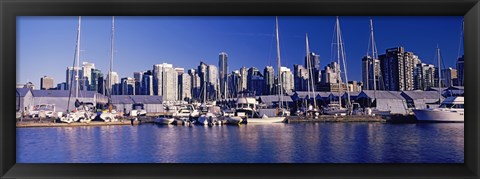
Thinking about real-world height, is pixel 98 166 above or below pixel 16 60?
below

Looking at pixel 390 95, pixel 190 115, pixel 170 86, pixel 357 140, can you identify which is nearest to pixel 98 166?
pixel 170 86

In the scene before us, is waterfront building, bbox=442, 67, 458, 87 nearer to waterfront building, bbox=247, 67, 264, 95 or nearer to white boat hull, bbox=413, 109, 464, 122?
white boat hull, bbox=413, 109, 464, 122

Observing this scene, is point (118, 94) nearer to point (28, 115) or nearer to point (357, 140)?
point (28, 115)

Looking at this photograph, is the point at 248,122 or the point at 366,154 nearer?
the point at 366,154

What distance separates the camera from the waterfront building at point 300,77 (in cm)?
504

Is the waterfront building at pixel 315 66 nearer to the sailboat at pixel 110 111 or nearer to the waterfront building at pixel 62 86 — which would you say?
the sailboat at pixel 110 111

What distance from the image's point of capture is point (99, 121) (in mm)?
5328

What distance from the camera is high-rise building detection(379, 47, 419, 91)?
4.68 metres

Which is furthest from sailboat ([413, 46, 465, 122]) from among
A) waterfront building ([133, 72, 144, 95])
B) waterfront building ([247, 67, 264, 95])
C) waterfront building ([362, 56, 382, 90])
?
waterfront building ([133, 72, 144, 95])

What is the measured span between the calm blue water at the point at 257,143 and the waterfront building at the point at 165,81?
2.43 feet

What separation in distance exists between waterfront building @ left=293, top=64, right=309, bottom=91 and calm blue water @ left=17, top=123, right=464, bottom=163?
850 millimetres
